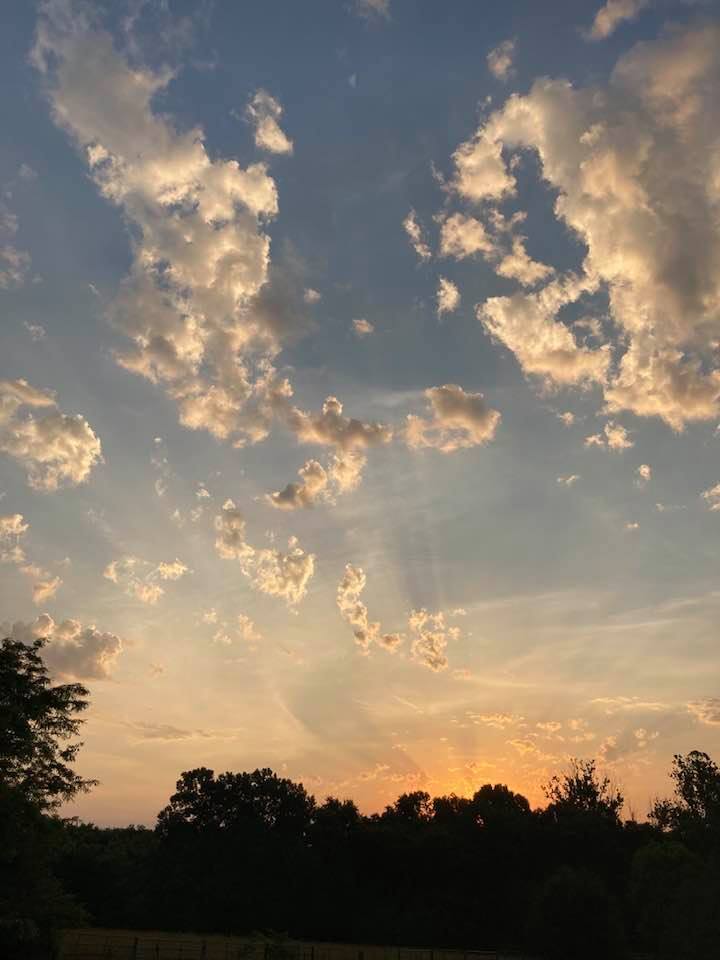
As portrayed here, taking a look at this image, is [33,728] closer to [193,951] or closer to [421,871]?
[193,951]

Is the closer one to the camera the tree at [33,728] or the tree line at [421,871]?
the tree at [33,728]

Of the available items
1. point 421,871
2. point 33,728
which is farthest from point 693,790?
point 33,728

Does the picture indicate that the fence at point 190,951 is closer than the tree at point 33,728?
No

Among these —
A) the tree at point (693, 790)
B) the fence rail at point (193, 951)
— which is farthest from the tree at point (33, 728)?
the tree at point (693, 790)

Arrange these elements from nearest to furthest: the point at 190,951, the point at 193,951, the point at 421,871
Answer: the point at 190,951, the point at 193,951, the point at 421,871

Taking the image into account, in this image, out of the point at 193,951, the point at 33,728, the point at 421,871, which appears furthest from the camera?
the point at 421,871

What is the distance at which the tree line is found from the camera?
235ft

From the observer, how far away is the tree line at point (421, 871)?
235 ft

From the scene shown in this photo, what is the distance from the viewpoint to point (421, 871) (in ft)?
323

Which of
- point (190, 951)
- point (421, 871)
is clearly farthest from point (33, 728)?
point (421, 871)

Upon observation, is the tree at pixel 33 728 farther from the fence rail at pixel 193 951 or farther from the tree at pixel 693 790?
the tree at pixel 693 790

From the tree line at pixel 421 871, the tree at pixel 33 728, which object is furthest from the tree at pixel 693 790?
the tree at pixel 33 728

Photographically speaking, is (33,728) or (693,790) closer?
(33,728)

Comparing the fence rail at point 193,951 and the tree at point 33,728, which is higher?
the tree at point 33,728
